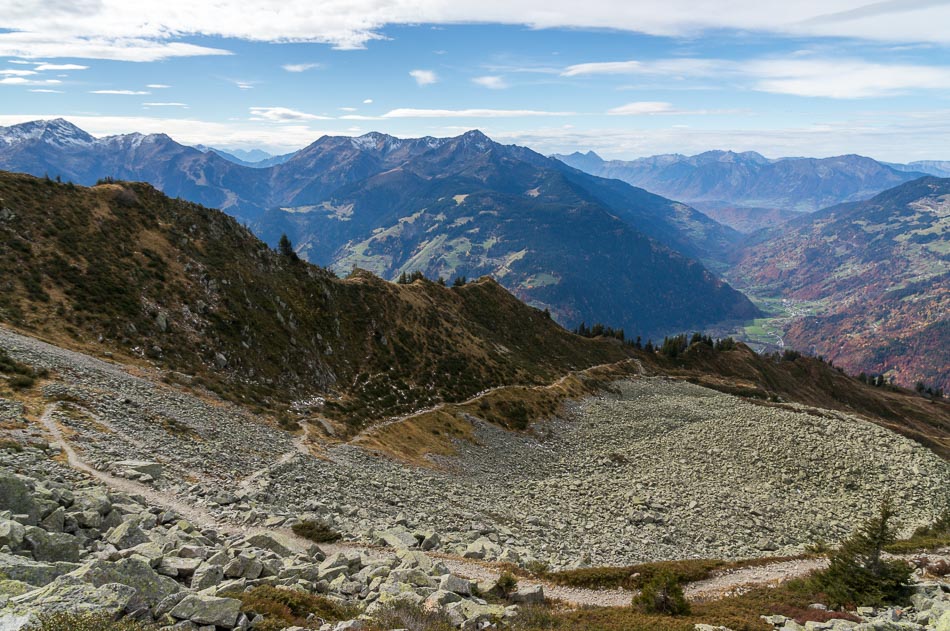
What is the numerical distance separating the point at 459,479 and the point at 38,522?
126 ft

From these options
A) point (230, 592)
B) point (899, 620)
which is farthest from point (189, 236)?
point (899, 620)

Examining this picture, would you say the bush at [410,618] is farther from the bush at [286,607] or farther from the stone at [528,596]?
the stone at [528,596]

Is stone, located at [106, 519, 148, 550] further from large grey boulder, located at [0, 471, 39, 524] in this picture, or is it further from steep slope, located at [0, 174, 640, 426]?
steep slope, located at [0, 174, 640, 426]

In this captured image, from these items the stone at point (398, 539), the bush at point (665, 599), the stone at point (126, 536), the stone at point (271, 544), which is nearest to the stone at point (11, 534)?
the stone at point (126, 536)

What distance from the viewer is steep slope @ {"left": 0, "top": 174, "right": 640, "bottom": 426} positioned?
2041 inches

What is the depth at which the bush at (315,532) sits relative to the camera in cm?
2830

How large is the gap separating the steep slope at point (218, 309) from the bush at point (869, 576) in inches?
2002

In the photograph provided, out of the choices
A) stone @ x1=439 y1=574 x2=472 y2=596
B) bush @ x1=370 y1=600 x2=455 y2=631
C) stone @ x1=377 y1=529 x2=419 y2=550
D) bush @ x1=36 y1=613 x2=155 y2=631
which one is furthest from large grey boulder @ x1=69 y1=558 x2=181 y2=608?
stone @ x1=377 y1=529 x2=419 y2=550

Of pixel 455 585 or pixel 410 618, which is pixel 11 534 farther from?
pixel 455 585

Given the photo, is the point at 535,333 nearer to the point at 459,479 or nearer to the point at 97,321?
the point at 459,479

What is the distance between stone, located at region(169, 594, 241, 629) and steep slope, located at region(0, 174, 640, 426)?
4003 cm

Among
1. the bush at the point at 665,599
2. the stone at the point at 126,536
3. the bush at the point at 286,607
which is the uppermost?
the stone at the point at 126,536

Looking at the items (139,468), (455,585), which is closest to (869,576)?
(455,585)

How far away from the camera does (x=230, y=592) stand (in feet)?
56.6
